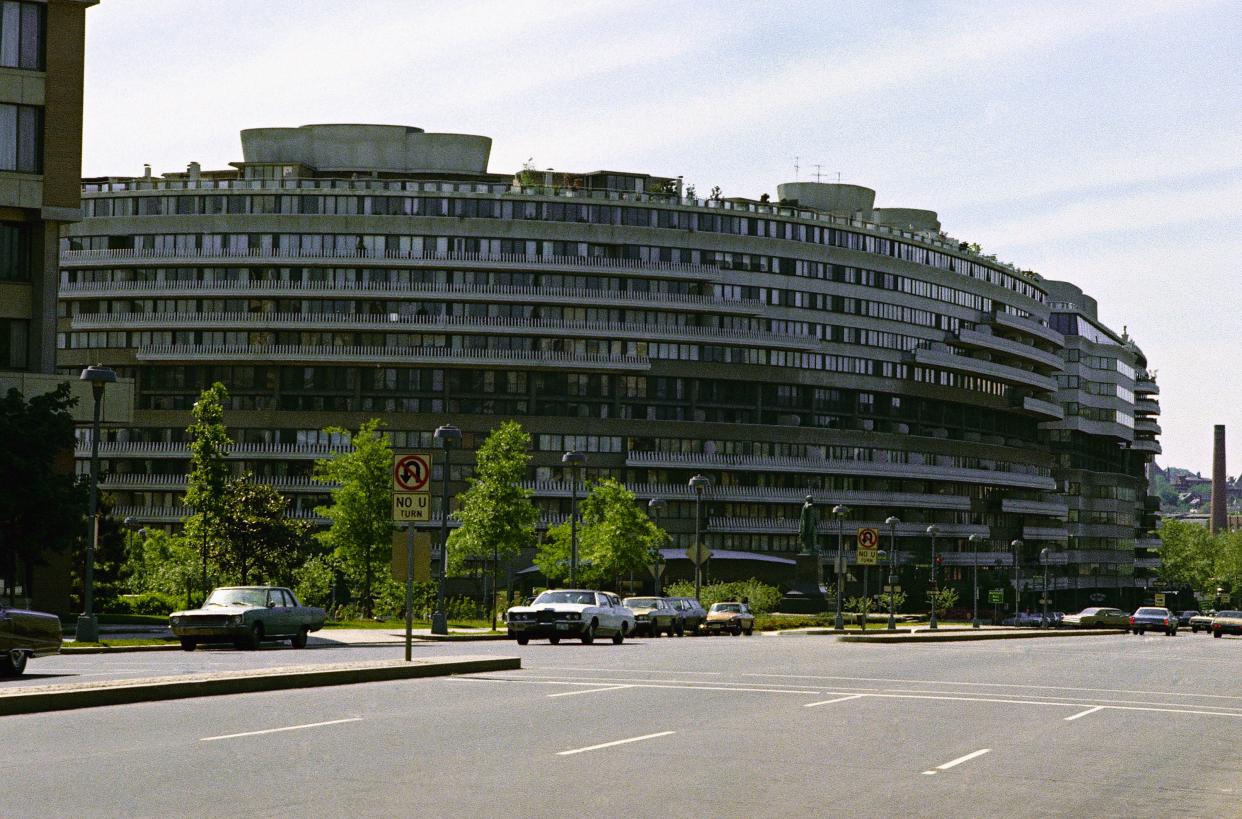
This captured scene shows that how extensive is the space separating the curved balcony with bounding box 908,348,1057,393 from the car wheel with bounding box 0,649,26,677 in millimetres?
116673

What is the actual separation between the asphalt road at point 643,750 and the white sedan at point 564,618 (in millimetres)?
15308

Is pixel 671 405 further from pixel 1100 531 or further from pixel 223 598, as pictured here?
pixel 223 598

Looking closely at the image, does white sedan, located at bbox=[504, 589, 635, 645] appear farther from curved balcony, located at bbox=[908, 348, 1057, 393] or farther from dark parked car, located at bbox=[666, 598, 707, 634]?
curved balcony, located at bbox=[908, 348, 1057, 393]

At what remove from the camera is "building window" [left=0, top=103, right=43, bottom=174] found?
181 feet

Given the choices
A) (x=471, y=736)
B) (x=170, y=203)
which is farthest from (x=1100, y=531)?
(x=471, y=736)

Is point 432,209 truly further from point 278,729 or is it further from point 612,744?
point 612,744

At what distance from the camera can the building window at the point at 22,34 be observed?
55.0 m

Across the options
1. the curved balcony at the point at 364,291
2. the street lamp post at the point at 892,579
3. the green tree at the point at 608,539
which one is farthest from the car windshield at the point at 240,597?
the curved balcony at the point at 364,291

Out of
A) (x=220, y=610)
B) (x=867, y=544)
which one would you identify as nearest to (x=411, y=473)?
(x=220, y=610)

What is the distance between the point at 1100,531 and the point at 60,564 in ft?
464

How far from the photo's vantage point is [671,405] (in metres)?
126

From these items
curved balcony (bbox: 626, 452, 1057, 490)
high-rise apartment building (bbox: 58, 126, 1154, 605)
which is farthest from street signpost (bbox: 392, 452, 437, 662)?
curved balcony (bbox: 626, 452, 1057, 490)

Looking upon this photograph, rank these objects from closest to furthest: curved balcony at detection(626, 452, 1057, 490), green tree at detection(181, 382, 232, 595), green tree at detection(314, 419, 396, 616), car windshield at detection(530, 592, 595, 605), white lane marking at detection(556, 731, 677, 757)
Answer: white lane marking at detection(556, 731, 677, 757), car windshield at detection(530, 592, 595, 605), green tree at detection(181, 382, 232, 595), green tree at detection(314, 419, 396, 616), curved balcony at detection(626, 452, 1057, 490)

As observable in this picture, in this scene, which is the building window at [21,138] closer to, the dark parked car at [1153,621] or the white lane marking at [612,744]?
the white lane marking at [612,744]
